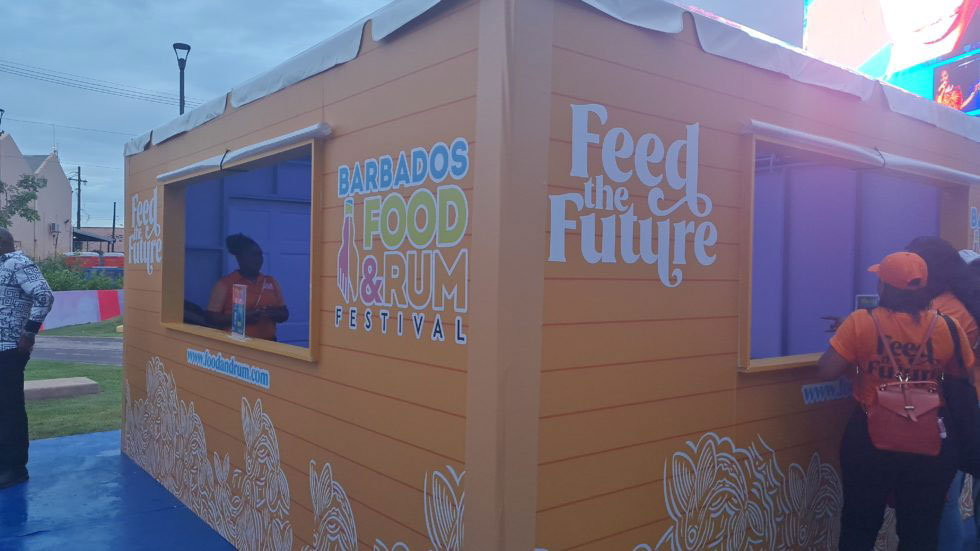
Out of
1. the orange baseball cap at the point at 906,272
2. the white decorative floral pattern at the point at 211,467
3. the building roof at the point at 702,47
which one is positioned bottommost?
the white decorative floral pattern at the point at 211,467

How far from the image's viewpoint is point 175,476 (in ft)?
17.3

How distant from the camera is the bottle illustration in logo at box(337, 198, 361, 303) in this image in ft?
10.5

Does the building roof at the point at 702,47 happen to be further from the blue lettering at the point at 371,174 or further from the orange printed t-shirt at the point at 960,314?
the orange printed t-shirt at the point at 960,314

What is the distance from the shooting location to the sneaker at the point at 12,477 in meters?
5.47

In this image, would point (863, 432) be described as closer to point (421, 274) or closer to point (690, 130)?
point (690, 130)

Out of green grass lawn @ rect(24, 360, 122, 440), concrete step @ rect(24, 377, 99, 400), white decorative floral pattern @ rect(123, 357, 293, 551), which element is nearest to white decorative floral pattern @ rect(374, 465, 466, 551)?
white decorative floral pattern @ rect(123, 357, 293, 551)

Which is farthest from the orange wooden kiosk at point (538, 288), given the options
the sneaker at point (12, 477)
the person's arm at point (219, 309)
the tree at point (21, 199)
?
the tree at point (21, 199)

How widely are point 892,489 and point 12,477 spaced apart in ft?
20.0

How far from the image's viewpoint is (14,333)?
538 cm

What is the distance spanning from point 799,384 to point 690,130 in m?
1.54

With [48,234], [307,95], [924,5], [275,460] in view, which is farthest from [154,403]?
[48,234]

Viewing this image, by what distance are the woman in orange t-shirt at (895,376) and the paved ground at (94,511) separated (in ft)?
11.8

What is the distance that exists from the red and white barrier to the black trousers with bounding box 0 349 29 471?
1323 cm

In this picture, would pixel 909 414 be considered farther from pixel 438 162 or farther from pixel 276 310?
pixel 276 310
